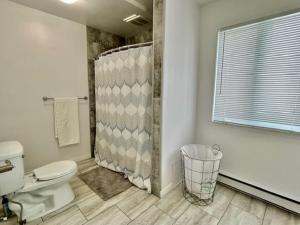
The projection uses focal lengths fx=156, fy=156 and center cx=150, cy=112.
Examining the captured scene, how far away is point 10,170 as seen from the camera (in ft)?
4.20

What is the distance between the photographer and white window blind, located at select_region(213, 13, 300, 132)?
1.44 meters

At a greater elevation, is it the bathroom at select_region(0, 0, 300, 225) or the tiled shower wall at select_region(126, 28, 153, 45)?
the tiled shower wall at select_region(126, 28, 153, 45)

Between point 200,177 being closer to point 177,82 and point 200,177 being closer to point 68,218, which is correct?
point 177,82

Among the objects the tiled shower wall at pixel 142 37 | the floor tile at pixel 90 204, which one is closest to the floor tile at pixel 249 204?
the floor tile at pixel 90 204

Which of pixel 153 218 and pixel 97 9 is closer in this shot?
pixel 153 218

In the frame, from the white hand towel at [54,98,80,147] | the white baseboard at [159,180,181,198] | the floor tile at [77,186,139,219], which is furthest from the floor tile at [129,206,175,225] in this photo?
the white hand towel at [54,98,80,147]

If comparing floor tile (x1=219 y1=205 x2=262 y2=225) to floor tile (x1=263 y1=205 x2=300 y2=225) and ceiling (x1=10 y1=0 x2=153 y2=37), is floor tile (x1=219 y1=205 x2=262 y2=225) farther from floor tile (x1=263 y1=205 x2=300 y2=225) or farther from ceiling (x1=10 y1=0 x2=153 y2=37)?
ceiling (x1=10 y1=0 x2=153 y2=37)

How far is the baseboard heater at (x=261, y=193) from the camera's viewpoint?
4.86ft

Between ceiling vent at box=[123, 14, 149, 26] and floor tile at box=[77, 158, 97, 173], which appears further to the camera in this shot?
floor tile at box=[77, 158, 97, 173]

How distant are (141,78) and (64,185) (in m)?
1.41

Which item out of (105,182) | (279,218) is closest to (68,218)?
(105,182)

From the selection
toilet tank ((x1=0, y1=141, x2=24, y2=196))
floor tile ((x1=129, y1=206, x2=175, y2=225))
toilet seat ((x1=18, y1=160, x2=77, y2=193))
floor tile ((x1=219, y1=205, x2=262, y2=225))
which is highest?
toilet tank ((x1=0, y1=141, x2=24, y2=196))

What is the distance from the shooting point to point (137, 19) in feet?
7.21

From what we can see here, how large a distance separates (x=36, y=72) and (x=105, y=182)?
1.68 meters
